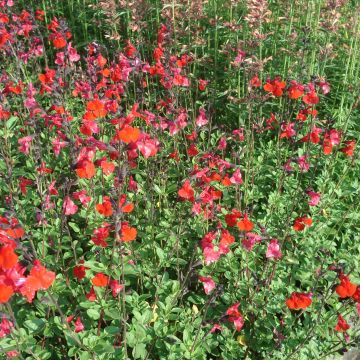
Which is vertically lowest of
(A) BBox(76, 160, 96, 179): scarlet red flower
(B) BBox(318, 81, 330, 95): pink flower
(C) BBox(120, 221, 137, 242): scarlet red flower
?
(B) BBox(318, 81, 330, 95): pink flower

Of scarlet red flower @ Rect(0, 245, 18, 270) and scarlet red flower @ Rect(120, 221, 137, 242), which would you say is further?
scarlet red flower @ Rect(120, 221, 137, 242)

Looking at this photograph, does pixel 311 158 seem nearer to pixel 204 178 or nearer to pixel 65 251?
pixel 204 178

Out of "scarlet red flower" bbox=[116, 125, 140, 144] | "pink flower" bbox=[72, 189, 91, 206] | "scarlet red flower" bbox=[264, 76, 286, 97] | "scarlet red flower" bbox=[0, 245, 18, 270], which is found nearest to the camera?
"scarlet red flower" bbox=[0, 245, 18, 270]

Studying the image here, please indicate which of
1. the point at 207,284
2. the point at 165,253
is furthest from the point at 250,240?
the point at 165,253

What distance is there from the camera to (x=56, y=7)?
280 inches

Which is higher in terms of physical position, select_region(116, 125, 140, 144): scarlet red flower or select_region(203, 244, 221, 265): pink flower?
select_region(116, 125, 140, 144): scarlet red flower

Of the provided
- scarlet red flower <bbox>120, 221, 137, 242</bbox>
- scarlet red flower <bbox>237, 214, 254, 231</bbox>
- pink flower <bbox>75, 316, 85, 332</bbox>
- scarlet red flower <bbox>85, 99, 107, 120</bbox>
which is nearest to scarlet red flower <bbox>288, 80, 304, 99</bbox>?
scarlet red flower <bbox>237, 214, 254, 231</bbox>

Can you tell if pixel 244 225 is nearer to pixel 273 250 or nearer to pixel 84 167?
pixel 273 250

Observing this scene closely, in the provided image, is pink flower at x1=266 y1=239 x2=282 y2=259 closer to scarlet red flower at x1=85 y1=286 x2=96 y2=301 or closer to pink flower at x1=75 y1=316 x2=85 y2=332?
scarlet red flower at x1=85 y1=286 x2=96 y2=301

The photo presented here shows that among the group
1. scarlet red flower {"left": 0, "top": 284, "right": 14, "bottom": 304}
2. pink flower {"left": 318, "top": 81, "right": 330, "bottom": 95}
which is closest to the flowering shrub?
scarlet red flower {"left": 0, "top": 284, "right": 14, "bottom": 304}

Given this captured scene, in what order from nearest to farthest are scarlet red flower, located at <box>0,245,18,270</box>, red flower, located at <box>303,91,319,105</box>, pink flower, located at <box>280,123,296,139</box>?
scarlet red flower, located at <box>0,245,18,270</box> → red flower, located at <box>303,91,319,105</box> → pink flower, located at <box>280,123,296,139</box>

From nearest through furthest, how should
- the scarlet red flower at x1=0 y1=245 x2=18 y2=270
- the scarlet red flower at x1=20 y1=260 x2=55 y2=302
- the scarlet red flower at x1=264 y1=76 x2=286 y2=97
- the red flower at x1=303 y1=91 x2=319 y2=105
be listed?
the scarlet red flower at x1=0 y1=245 x2=18 y2=270 → the scarlet red flower at x1=20 y1=260 x2=55 y2=302 → the red flower at x1=303 y1=91 x2=319 y2=105 → the scarlet red flower at x1=264 y1=76 x2=286 y2=97

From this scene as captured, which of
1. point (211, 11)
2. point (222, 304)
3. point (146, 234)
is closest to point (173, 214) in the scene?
point (146, 234)

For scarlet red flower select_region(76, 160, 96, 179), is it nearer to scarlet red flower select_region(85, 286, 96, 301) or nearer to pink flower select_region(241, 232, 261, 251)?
scarlet red flower select_region(85, 286, 96, 301)
